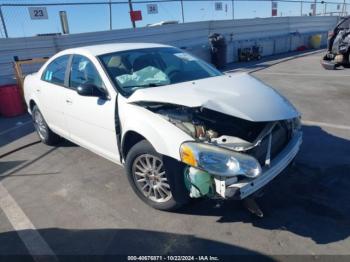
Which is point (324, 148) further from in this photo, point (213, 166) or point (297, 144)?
point (213, 166)

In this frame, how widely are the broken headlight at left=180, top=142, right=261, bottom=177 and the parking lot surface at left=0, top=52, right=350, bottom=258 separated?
38cm

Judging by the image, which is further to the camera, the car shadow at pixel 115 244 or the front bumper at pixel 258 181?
the car shadow at pixel 115 244

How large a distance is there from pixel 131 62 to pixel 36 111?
2581 millimetres

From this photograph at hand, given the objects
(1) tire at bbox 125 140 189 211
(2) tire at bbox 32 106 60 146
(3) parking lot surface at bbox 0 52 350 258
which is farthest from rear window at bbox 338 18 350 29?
(1) tire at bbox 125 140 189 211

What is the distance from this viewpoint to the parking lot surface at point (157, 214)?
2.83 meters

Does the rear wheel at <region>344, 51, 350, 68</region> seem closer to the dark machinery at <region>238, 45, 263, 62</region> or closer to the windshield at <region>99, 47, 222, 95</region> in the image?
the dark machinery at <region>238, 45, 263, 62</region>

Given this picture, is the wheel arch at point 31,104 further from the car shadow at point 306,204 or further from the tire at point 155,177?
the car shadow at point 306,204

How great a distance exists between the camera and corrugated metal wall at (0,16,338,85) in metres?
10.2

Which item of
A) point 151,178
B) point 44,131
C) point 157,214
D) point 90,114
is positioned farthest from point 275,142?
point 44,131

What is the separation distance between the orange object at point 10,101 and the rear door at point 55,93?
12.4ft

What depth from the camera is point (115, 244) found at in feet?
9.59

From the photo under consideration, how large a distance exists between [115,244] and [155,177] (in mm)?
745

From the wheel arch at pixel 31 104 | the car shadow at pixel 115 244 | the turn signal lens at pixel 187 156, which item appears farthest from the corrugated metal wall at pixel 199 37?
the turn signal lens at pixel 187 156

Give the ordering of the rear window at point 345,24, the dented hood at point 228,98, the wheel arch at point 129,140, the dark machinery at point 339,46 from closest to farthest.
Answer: the dented hood at point 228,98
the wheel arch at point 129,140
the dark machinery at point 339,46
the rear window at point 345,24
